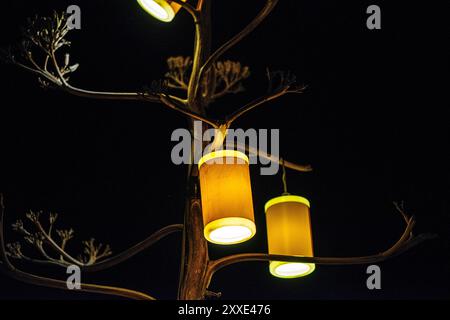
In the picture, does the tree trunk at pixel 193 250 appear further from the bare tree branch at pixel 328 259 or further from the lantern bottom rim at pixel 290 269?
the lantern bottom rim at pixel 290 269

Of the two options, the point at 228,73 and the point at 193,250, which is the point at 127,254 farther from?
the point at 228,73

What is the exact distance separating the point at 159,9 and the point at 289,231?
105 centimetres

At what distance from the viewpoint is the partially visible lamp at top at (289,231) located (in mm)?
2730

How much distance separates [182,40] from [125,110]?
0.62 meters

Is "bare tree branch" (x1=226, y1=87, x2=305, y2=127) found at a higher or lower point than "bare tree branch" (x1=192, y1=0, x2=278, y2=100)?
lower

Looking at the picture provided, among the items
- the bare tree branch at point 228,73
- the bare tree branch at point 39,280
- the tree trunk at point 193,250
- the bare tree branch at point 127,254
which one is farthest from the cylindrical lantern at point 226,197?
the bare tree branch at point 228,73

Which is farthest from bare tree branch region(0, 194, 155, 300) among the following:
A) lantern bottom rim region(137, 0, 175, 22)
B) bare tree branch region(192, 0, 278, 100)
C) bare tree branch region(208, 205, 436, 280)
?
lantern bottom rim region(137, 0, 175, 22)

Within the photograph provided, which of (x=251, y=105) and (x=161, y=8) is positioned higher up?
(x=161, y=8)

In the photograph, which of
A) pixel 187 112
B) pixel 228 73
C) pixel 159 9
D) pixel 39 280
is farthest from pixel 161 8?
pixel 39 280

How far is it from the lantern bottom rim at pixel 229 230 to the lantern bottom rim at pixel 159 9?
95 cm

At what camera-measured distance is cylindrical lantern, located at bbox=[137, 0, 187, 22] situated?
2.92 meters

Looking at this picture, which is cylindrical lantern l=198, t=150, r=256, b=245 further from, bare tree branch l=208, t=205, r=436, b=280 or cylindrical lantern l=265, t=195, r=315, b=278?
cylindrical lantern l=265, t=195, r=315, b=278

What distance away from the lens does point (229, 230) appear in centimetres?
261

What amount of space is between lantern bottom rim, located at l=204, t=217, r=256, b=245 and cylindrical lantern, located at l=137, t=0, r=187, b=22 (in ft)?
3.12
